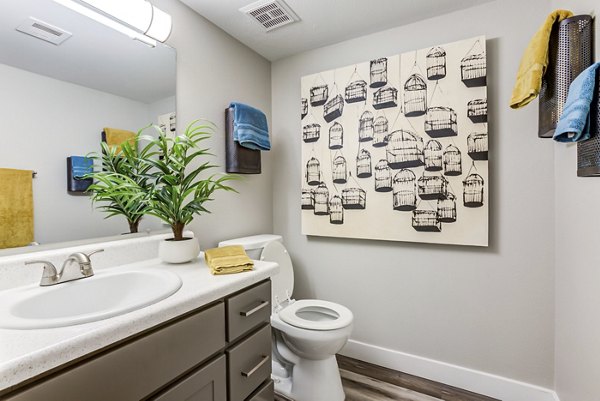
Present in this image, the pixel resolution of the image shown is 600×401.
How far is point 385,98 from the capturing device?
183 cm

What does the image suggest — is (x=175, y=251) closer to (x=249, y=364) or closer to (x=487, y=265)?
(x=249, y=364)

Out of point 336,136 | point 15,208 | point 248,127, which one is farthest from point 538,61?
point 15,208

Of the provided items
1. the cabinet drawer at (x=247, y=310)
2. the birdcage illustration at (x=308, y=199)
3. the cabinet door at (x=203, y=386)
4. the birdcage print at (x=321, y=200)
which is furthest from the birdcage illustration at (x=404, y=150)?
the cabinet door at (x=203, y=386)

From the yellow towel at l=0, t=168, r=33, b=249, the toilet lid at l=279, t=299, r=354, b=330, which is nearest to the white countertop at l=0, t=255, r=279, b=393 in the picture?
the yellow towel at l=0, t=168, r=33, b=249

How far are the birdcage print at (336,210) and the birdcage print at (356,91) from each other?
0.69 m

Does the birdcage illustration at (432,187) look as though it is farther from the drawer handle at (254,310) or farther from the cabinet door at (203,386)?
the cabinet door at (203,386)

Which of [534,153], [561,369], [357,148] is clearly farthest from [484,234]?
[357,148]

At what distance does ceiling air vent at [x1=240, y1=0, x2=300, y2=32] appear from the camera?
1616 millimetres

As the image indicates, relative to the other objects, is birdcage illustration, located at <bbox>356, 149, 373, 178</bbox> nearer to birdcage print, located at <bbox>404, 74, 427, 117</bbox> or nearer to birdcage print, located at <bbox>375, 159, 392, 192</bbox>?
birdcage print, located at <bbox>375, 159, 392, 192</bbox>

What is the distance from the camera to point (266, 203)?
228cm

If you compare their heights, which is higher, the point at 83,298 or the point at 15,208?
the point at 15,208

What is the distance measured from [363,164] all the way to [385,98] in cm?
45

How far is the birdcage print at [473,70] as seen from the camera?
1569 millimetres

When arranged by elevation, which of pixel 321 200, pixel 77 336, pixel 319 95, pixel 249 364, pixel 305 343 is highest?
pixel 319 95
